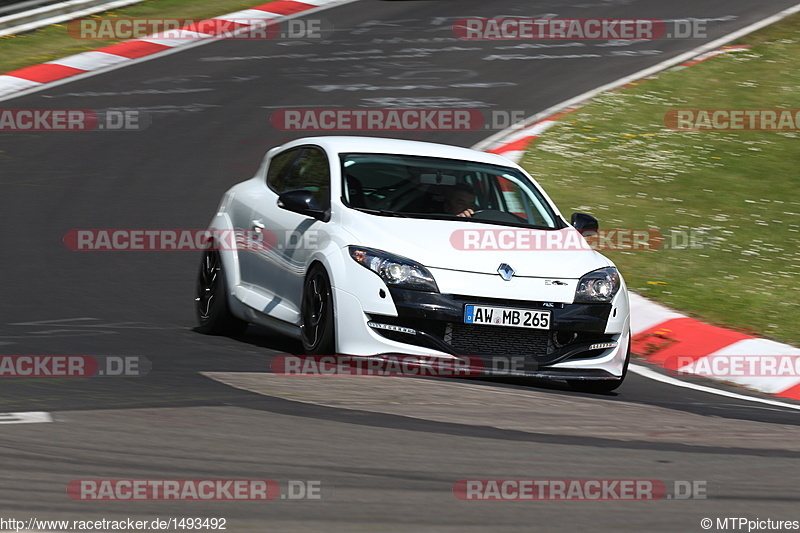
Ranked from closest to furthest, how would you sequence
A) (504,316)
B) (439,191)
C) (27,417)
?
1. (27,417)
2. (504,316)
3. (439,191)

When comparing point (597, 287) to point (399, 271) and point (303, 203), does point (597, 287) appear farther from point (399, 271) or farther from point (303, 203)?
point (303, 203)

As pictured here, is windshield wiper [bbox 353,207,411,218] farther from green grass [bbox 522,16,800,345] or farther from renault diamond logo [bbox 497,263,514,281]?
green grass [bbox 522,16,800,345]

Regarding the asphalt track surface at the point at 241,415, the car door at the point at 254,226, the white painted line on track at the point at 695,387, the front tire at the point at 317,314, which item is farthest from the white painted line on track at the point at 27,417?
the white painted line on track at the point at 695,387

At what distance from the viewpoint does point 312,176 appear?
9.15 m

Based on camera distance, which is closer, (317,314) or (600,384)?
(317,314)

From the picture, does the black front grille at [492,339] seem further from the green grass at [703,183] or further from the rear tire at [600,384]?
the green grass at [703,183]

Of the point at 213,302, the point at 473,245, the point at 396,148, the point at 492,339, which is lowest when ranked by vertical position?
the point at 213,302

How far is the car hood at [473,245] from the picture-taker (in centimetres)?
802

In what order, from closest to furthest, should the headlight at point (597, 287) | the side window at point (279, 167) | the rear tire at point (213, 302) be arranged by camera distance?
the headlight at point (597, 287) → the rear tire at point (213, 302) → the side window at point (279, 167)

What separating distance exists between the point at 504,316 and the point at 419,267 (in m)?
0.57

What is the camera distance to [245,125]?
53.5 feet

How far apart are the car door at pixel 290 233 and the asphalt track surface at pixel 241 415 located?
16.5 inches

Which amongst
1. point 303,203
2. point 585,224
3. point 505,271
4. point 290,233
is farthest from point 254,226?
point 585,224

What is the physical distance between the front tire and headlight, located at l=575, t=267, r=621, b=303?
1.47 meters
